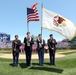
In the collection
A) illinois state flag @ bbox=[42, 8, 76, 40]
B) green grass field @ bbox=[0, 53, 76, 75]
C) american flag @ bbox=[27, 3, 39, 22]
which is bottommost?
green grass field @ bbox=[0, 53, 76, 75]

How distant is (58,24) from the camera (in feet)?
57.2

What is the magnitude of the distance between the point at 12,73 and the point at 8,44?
78.2 meters

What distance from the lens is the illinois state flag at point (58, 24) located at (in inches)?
655

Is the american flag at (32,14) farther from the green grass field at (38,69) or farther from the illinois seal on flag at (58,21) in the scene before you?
the green grass field at (38,69)

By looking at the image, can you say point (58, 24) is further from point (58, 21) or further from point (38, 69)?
point (38, 69)

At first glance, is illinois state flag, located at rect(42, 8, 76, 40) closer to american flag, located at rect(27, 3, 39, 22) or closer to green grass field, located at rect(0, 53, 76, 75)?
american flag, located at rect(27, 3, 39, 22)

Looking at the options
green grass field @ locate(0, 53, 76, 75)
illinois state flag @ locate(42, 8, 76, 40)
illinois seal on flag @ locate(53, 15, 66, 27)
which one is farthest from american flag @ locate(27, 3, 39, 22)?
green grass field @ locate(0, 53, 76, 75)

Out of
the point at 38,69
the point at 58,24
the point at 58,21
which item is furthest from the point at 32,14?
the point at 38,69

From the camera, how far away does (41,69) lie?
60.5ft

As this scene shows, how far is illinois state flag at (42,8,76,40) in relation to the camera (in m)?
16.6

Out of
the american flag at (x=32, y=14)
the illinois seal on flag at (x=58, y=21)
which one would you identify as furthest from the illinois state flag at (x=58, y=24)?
the american flag at (x=32, y=14)

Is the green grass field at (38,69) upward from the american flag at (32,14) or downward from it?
downward

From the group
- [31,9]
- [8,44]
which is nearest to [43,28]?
[31,9]

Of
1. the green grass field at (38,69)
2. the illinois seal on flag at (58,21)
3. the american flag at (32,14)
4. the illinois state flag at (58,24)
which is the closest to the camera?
the illinois state flag at (58,24)
